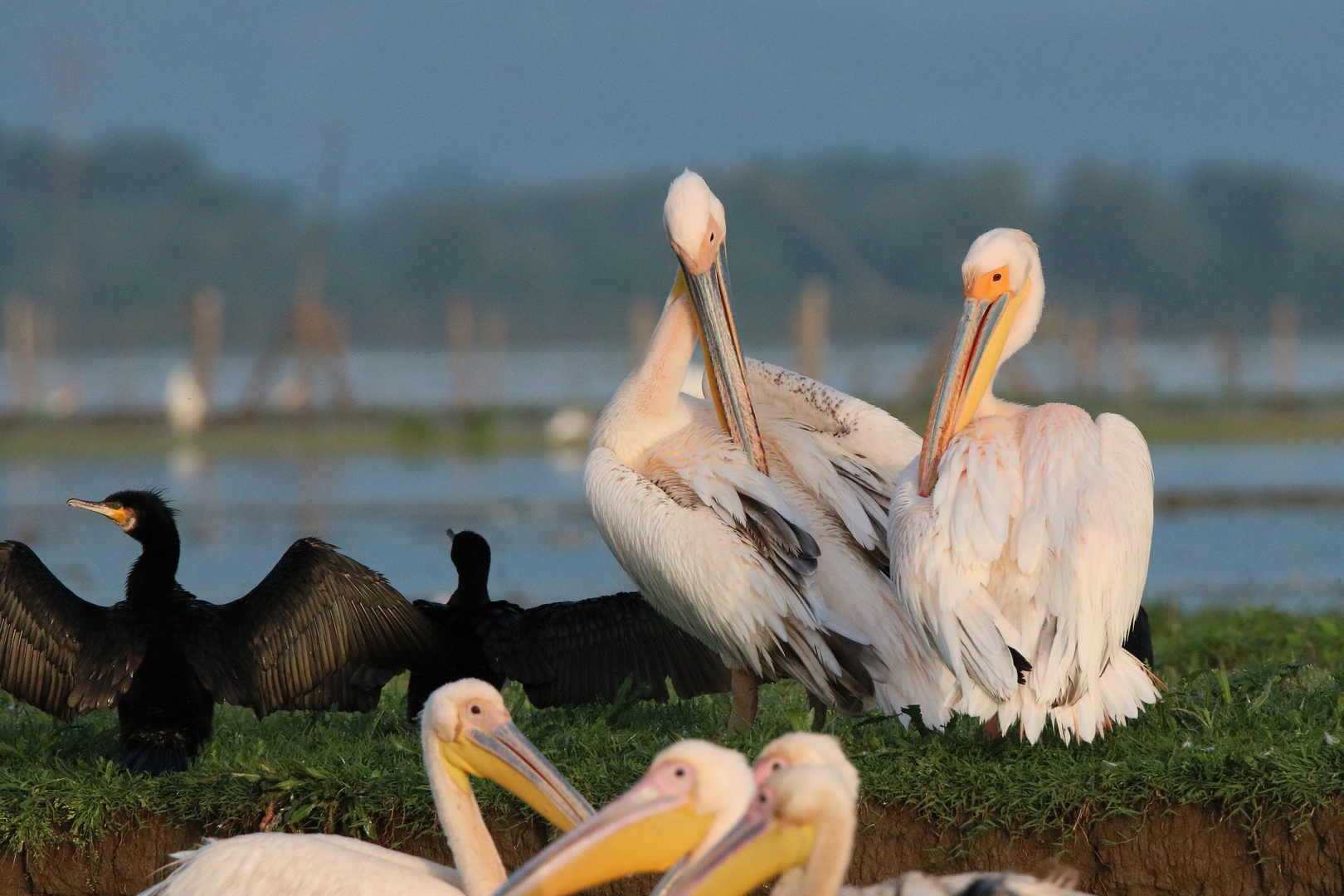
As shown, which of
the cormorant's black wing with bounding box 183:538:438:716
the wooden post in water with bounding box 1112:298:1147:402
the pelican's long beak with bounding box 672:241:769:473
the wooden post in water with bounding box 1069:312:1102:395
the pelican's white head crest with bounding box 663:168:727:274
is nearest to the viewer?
the cormorant's black wing with bounding box 183:538:438:716

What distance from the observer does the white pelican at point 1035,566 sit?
13.2ft

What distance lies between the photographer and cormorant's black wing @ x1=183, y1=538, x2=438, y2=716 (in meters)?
4.66

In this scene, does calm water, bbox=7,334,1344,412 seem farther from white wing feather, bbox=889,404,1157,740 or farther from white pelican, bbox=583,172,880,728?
white wing feather, bbox=889,404,1157,740

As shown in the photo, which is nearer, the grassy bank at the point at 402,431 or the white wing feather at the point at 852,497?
the white wing feather at the point at 852,497

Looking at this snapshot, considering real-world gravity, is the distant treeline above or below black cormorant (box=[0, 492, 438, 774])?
above

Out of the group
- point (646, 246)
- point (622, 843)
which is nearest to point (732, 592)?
point (622, 843)

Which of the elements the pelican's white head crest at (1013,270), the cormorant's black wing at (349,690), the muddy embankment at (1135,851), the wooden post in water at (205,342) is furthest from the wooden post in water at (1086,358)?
the muddy embankment at (1135,851)

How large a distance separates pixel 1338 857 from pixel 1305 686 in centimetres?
108

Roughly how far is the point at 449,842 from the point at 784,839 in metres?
0.90

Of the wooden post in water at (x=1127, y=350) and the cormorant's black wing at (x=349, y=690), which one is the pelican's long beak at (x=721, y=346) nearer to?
the cormorant's black wing at (x=349, y=690)

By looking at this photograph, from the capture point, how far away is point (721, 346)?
5.11m

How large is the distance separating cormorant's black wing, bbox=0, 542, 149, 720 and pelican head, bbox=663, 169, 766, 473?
67.1 inches

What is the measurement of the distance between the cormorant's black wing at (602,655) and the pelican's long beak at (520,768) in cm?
144

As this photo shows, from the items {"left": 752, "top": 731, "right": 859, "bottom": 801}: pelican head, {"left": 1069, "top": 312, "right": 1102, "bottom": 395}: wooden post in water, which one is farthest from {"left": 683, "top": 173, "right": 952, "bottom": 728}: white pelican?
{"left": 1069, "top": 312, "right": 1102, "bottom": 395}: wooden post in water
